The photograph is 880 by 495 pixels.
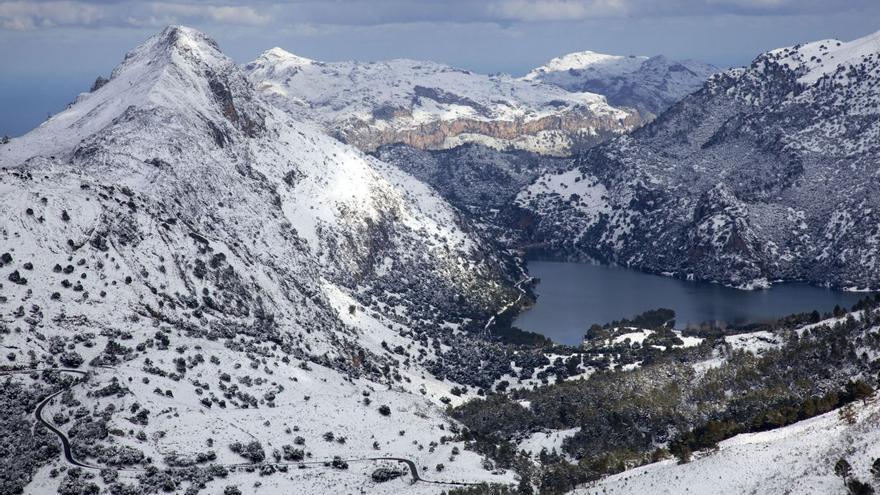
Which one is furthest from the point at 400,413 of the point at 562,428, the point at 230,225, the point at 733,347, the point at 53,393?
the point at 230,225

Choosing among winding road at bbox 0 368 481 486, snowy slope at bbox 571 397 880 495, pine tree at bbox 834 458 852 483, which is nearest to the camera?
pine tree at bbox 834 458 852 483

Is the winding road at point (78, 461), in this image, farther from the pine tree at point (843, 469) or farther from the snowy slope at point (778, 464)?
the pine tree at point (843, 469)

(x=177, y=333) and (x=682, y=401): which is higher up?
(x=177, y=333)

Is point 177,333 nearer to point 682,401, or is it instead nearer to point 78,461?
point 78,461

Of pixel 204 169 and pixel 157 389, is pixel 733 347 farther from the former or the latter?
pixel 204 169

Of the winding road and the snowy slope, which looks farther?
the winding road

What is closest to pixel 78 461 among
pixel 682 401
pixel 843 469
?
pixel 843 469

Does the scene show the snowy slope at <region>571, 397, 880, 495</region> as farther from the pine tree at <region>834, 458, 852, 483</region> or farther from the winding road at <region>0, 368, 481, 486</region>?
the winding road at <region>0, 368, 481, 486</region>

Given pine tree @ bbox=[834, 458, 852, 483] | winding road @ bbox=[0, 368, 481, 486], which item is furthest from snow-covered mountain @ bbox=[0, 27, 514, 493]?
pine tree @ bbox=[834, 458, 852, 483]

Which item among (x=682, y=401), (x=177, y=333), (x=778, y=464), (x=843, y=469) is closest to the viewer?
(x=843, y=469)

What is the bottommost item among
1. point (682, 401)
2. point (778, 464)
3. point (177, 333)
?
point (778, 464)

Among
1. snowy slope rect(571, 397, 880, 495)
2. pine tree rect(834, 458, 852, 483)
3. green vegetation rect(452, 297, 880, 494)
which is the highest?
green vegetation rect(452, 297, 880, 494)

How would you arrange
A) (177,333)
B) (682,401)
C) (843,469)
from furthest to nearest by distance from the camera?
(682,401), (177,333), (843,469)
